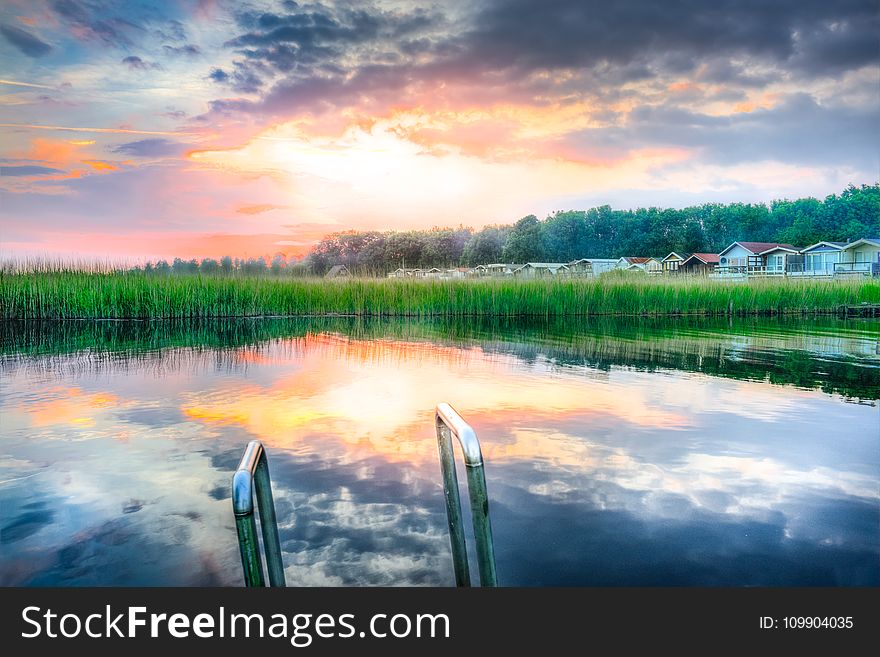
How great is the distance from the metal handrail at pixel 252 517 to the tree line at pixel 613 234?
6583 centimetres

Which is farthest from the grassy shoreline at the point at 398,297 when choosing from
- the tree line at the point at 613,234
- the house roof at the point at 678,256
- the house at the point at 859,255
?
the tree line at the point at 613,234

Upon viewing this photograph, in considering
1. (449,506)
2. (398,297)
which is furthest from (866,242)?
(449,506)

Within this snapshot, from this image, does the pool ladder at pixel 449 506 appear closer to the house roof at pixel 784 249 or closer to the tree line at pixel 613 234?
the house roof at pixel 784 249

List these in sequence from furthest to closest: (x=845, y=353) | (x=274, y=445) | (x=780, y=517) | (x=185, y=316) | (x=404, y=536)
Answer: (x=185, y=316), (x=845, y=353), (x=274, y=445), (x=780, y=517), (x=404, y=536)

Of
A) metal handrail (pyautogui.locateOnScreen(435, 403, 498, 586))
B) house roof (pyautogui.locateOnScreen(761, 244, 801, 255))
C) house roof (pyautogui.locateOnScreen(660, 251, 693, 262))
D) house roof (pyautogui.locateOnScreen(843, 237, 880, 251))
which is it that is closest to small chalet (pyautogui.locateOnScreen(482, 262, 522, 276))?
house roof (pyautogui.locateOnScreen(660, 251, 693, 262))

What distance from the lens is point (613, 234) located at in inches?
2847

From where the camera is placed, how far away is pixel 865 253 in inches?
1713

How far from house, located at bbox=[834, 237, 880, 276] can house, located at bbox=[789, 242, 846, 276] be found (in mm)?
577

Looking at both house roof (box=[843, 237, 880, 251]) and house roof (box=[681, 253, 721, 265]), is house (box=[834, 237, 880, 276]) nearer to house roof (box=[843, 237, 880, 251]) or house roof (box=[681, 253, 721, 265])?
house roof (box=[843, 237, 880, 251])

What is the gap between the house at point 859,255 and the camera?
41.6 meters

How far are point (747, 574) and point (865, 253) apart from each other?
4937cm

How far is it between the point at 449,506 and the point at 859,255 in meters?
50.6

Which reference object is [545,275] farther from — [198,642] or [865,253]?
[865,253]

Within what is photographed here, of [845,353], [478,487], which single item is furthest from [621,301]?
[478,487]
